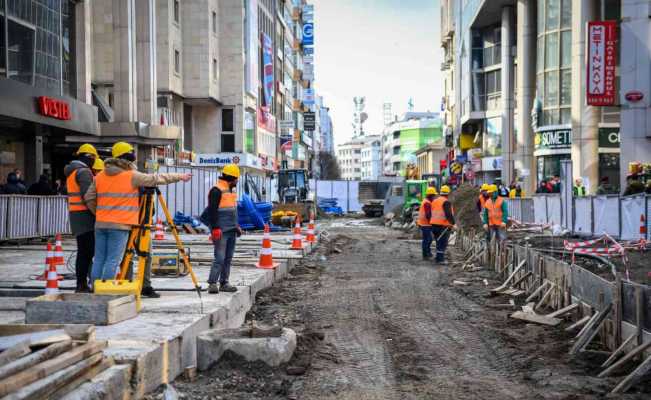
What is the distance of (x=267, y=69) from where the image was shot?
202 feet

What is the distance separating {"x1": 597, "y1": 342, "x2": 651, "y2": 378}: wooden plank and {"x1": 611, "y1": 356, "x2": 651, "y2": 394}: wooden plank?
0.32 metres

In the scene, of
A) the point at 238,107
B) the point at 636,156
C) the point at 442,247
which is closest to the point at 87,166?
the point at 442,247

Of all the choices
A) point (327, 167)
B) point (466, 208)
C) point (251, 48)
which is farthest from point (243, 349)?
point (327, 167)

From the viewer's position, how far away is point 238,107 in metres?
49.8

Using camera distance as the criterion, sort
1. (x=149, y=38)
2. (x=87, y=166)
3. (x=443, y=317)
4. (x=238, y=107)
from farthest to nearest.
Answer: (x=238, y=107), (x=149, y=38), (x=443, y=317), (x=87, y=166)

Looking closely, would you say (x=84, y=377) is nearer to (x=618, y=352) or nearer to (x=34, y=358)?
(x=34, y=358)

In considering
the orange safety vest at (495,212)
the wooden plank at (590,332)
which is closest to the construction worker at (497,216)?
the orange safety vest at (495,212)

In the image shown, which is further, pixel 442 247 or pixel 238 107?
pixel 238 107

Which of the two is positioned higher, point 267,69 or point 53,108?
point 267,69

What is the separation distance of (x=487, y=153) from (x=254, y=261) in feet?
136

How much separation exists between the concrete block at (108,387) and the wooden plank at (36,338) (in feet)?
1.32

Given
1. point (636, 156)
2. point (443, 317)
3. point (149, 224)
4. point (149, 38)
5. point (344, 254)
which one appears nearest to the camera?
point (149, 224)

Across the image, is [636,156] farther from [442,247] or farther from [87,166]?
[87,166]

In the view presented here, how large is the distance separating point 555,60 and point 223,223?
3140 cm
